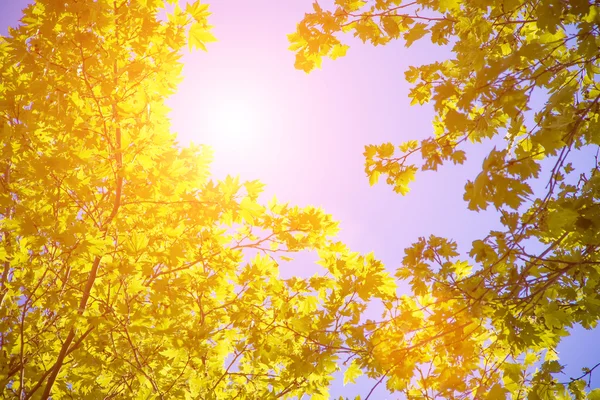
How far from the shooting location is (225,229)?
4.05 meters

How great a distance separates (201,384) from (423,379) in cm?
213

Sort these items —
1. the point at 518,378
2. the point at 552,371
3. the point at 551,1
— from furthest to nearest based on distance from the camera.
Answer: the point at 518,378, the point at 552,371, the point at 551,1

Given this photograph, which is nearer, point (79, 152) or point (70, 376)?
point (79, 152)

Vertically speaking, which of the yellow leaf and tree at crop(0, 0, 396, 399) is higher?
tree at crop(0, 0, 396, 399)

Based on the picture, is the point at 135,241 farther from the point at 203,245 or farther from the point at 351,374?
the point at 351,374

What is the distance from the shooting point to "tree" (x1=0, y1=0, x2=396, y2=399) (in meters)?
3.39

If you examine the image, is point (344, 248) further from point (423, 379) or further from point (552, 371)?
point (552, 371)

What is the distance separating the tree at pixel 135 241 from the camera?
3389mm

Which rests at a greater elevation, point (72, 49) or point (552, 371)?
point (72, 49)

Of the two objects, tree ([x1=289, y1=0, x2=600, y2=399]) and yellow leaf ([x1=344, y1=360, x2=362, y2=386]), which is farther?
yellow leaf ([x1=344, y1=360, x2=362, y2=386])

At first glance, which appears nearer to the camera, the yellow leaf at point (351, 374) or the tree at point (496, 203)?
the tree at point (496, 203)

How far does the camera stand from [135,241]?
3.44 m

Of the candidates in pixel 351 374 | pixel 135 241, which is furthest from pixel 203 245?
pixel 351 374

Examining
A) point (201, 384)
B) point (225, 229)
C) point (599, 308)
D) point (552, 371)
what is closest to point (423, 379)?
point (552, 371)
